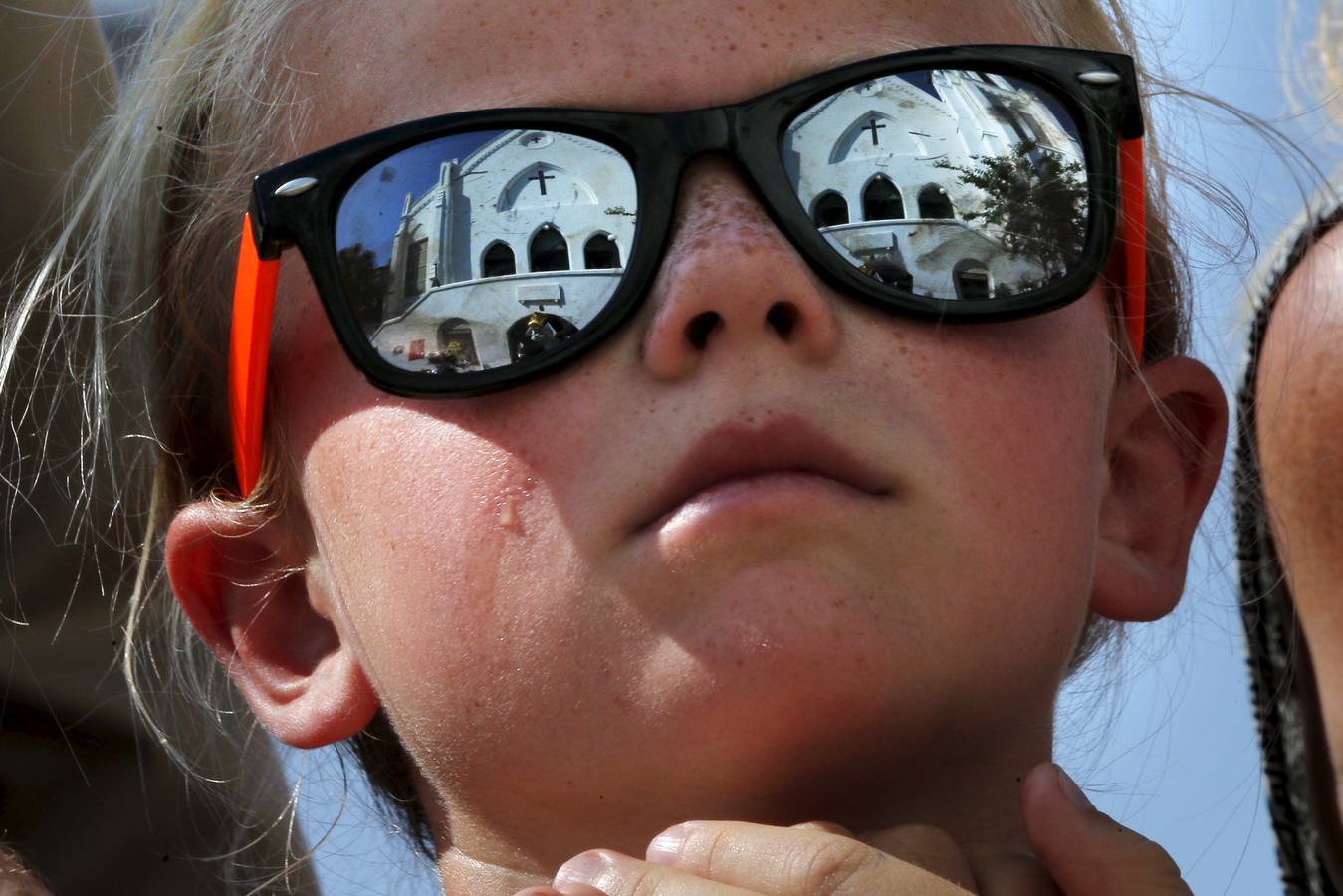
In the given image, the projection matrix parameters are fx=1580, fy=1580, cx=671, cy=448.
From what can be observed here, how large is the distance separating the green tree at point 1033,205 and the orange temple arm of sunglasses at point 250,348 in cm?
71

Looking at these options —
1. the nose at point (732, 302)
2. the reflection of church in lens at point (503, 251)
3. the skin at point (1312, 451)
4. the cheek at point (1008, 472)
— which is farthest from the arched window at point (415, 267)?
the skin at point (1312, 451)

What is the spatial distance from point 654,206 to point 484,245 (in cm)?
17

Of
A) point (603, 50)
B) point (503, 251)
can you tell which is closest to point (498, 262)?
point (503, 251)

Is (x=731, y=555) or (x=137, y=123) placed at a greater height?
(x=137, y=123)

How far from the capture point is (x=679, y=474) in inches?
55.2

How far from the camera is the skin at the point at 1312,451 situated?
76.6 inches

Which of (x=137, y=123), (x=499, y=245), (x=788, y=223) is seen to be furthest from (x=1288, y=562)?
(x=137, y=123)

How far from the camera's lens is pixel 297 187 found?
1596 mm

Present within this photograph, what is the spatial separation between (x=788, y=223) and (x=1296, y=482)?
90 cm

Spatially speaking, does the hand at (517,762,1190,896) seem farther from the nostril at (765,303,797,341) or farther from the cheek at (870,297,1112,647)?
the nostril at (765,303,797,341)

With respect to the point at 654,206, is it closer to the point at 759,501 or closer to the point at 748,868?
the point at 759,501

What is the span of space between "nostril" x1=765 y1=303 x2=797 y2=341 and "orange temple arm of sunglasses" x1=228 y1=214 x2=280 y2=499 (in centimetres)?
55

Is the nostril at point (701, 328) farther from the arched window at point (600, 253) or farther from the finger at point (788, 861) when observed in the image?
the finger at point (788, 861)

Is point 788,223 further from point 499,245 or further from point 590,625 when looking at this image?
point 590,625
